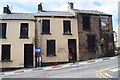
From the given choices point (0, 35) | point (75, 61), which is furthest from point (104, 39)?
point (0, 35)

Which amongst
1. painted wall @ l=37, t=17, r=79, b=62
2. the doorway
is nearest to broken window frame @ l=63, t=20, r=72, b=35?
painted wall @ l=37, t=17, r=79, b=62

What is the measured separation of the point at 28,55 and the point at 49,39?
12.7ft

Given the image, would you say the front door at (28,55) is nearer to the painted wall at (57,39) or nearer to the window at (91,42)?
the painted wall at (57,39)

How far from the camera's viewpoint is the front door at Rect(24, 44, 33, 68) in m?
17.2

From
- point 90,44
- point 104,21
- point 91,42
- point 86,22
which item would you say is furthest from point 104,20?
point 90,44

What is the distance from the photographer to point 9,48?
1709 cm

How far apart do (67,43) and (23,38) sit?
255 inches

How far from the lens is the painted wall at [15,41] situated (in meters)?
16.8

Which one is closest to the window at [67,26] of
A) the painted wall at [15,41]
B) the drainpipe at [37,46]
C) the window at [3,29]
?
the drainpipe at [37,46]

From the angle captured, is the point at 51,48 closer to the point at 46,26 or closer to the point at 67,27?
the point at 46,26

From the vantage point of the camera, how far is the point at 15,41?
17.1 meters

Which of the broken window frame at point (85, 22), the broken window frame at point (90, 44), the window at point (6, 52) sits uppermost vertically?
the broken window frame at point (85, 22)

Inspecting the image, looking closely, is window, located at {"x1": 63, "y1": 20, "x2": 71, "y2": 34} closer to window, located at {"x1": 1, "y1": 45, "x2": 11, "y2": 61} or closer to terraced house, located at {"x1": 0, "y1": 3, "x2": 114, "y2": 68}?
terraced house, located at {"x1": 0, "y1": 3, "x2": 114, "y2": 68}

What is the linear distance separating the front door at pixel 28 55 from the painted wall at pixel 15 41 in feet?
1.54
